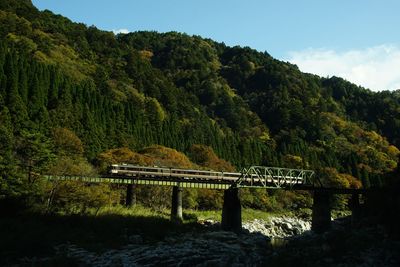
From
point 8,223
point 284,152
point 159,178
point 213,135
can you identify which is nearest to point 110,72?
point 213,135

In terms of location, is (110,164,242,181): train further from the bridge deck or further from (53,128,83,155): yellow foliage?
(53,128,83,155): yellow foliage

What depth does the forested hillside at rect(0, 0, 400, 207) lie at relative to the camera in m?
73.1

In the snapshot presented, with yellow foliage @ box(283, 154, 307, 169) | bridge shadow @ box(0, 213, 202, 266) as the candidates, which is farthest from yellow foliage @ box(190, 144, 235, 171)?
bridge shadow @ box(0, 213, 202, 266)

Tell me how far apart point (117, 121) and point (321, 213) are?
62485 millimetres

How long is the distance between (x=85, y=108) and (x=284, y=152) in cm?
6777

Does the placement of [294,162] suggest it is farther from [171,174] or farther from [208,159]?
[171,174]

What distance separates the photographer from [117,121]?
106000 millimetres

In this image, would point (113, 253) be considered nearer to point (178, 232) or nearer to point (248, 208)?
point (178, 232)

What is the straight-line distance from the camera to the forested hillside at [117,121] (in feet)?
240

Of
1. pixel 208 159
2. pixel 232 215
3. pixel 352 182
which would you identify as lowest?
pixel 232 215

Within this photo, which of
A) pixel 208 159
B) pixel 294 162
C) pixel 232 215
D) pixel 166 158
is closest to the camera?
pixel 232 215

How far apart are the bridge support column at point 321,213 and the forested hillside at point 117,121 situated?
27269 mm

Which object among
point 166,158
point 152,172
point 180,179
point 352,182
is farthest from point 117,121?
point 352,182

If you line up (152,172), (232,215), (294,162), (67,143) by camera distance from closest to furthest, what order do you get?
1. (232,215)
2. (152,172)
3. (67,143)
4. (294,162)
